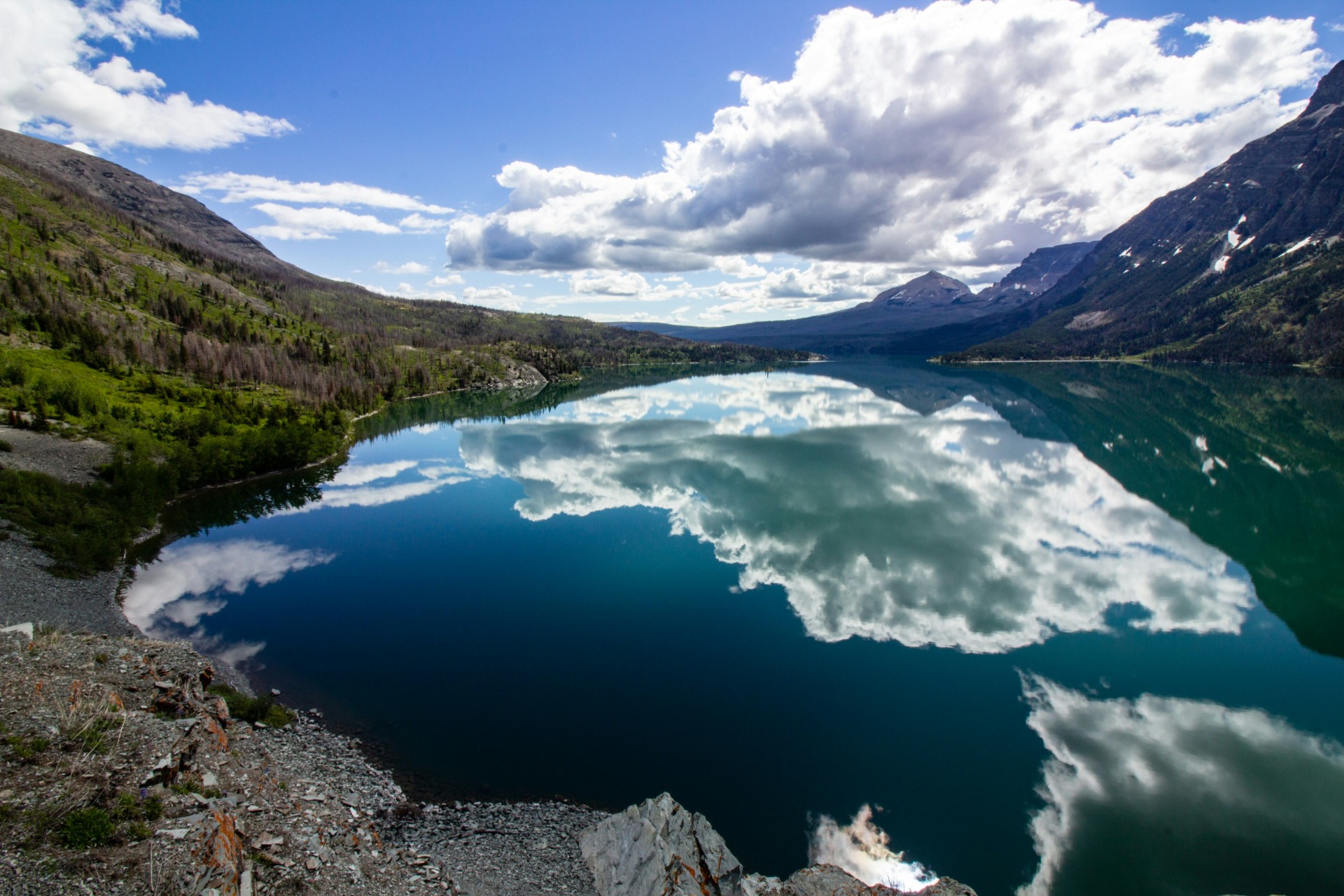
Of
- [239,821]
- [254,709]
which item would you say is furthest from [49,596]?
[239,821]

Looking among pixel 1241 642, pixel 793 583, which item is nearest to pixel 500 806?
pixel 793 583

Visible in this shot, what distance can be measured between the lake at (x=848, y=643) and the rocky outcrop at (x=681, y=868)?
1765 millimetres

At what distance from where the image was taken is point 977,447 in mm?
70562

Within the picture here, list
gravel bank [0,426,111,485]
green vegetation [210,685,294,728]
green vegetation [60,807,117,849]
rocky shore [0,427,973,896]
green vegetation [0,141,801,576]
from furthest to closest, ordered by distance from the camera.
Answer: gravel bank [0,426,111,485]
green vegetation [0,141,801,576]
green vegetation [210,685,294,728]
rocky shore [0,427,973,896]
green vegetation [60,807,117,849]

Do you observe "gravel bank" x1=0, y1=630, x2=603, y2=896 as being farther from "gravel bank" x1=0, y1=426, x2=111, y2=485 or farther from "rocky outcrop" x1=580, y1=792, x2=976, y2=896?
"gravel bank" x1=0, y1=426, x2=111, y2=485

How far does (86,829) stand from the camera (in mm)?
9688

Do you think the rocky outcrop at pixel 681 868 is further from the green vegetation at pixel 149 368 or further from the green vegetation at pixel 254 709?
the green vegetation at pixel 149 368

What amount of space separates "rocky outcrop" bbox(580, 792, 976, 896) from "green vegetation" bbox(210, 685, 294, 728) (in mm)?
11633

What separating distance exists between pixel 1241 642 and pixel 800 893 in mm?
25850

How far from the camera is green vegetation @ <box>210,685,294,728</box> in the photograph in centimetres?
1830

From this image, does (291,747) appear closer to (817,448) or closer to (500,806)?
(500,806)

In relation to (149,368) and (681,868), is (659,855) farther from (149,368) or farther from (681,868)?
(149,368)

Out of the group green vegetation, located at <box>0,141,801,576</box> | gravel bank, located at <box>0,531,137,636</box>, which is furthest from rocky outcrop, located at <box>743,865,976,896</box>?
green vegetation, located at <box>0,141,801,576</box>

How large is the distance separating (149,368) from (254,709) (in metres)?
96.1
